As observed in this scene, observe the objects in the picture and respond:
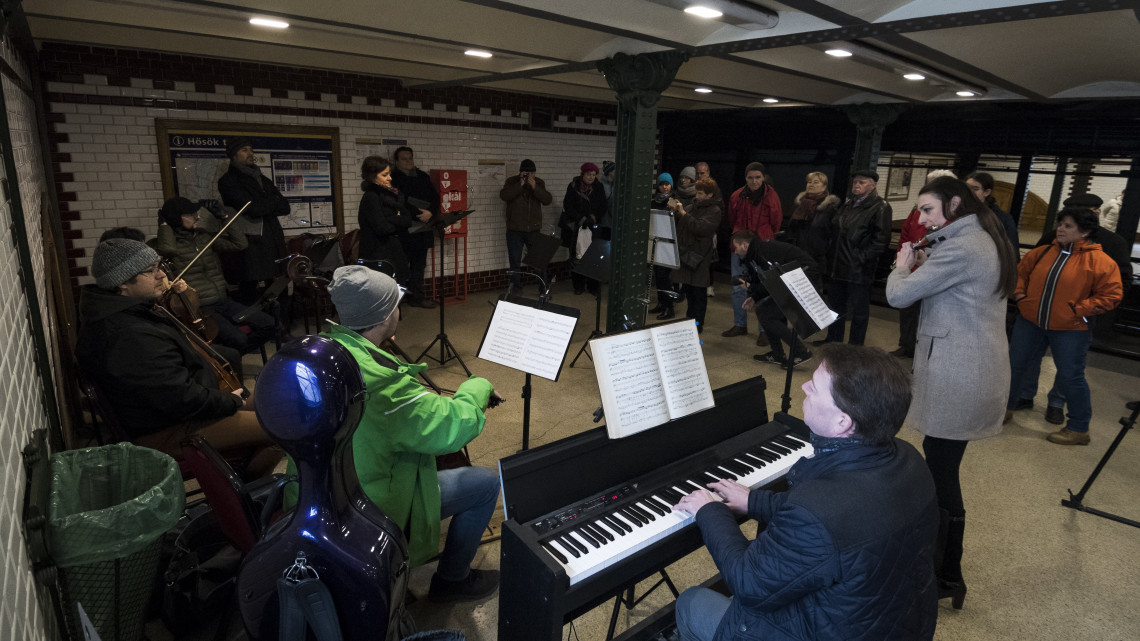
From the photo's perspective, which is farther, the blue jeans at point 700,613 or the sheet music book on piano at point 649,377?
the sheet music book on piano at point 649,377

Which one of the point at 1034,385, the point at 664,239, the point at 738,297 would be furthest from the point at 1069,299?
the point at 664,239

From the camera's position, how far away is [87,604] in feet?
5.71

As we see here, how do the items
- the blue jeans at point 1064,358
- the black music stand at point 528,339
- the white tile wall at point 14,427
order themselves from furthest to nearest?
the blue jeans at point 1064,358 → the black music stand at point 528,339 → the white tile wall at point 14,427

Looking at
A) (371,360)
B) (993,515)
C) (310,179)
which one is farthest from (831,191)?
(371,360)

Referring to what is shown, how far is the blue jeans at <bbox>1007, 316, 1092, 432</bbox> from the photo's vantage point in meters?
4.07

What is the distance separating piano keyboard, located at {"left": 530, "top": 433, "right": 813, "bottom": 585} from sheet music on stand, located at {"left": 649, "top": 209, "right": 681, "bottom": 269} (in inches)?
149

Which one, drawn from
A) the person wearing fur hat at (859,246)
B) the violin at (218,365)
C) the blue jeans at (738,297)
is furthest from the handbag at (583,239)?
the violin at (218,365)

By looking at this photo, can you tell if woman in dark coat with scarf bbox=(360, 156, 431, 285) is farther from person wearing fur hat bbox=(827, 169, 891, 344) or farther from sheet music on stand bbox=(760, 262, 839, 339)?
person wearing fur hat bbox=(827, 169, 891, 344)

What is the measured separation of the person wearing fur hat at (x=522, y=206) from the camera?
299 inches

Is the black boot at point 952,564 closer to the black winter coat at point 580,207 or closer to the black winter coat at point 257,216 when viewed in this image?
the black winter coat at point 257,216

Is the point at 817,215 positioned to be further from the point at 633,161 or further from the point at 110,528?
the point at 110,528

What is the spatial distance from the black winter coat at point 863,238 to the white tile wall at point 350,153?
167 inches

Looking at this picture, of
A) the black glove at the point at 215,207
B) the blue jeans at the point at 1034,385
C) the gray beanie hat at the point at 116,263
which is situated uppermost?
the black glove at the point at 215,207

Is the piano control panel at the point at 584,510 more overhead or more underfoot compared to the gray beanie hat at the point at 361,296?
more underfoot
